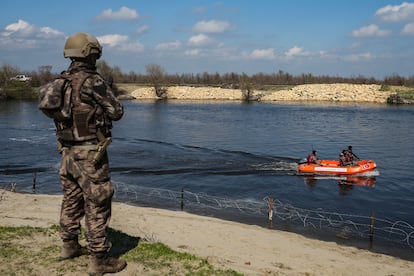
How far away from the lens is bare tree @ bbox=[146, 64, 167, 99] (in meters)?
137

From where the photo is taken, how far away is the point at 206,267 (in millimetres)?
7980

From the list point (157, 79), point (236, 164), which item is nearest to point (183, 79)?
point (157, 79)

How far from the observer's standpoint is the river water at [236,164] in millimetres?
23953

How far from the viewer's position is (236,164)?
34469 millimetres

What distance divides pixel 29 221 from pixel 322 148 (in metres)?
35.1

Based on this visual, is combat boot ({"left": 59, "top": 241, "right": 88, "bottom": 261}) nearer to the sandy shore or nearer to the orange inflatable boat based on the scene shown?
the sandy shore

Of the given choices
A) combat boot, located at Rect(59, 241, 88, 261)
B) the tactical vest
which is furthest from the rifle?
combat boot, located at Rect(59, 241, 88, 261)

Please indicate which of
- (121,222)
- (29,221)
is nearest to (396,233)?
(121,222)

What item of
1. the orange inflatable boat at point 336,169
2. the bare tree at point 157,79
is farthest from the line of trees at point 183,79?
the orange inflatable boat at point 336,169

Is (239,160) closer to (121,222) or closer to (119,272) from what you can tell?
(121,222)

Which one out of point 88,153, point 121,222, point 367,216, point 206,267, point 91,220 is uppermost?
point 88,153

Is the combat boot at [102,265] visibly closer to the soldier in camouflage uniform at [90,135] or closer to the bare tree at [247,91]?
the soldier in camouflage uniform at [90,135]

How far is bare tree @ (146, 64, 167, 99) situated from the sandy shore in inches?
4732

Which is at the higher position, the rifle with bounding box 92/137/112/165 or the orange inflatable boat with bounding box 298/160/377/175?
the rifle with bounding box 92/137/112/165
